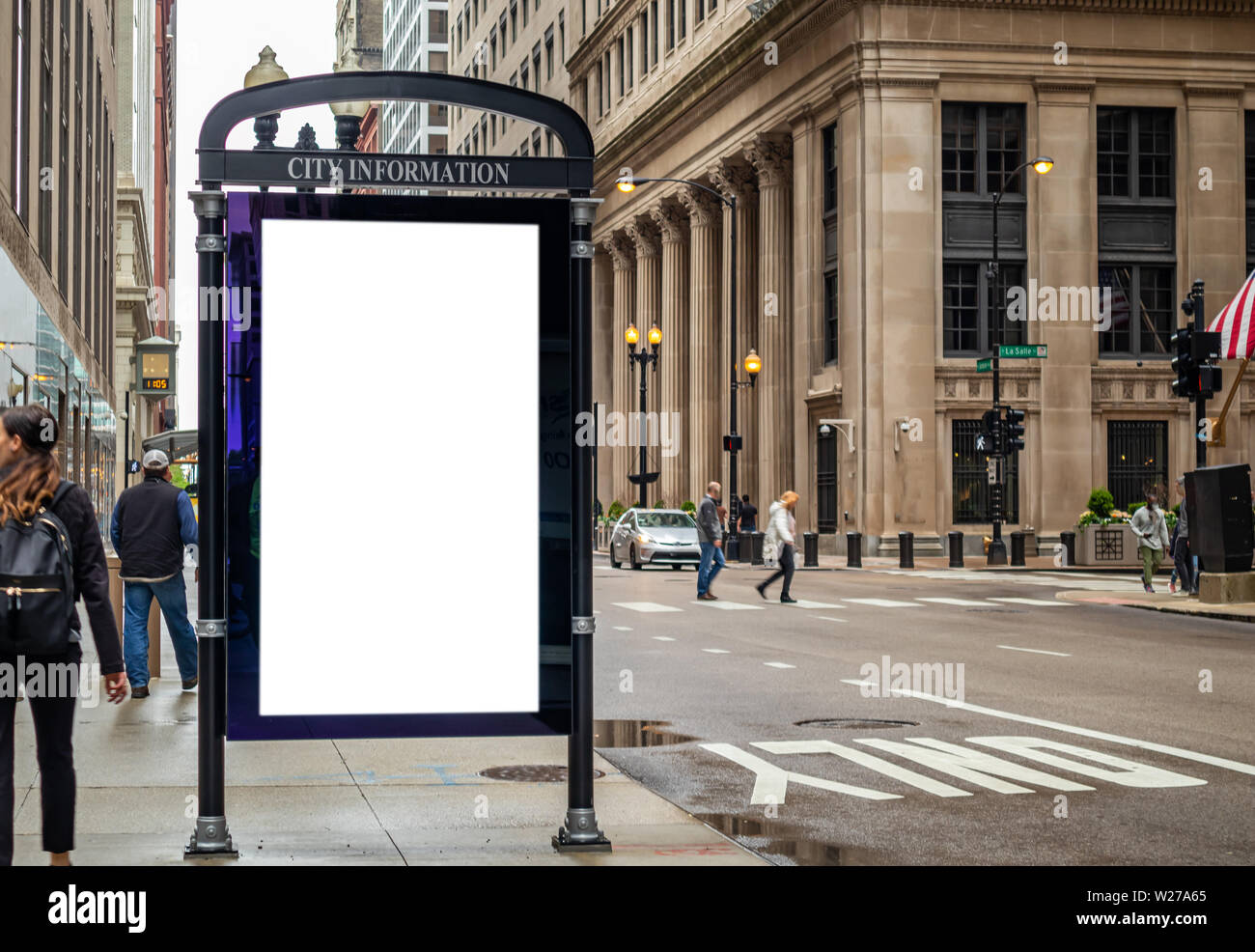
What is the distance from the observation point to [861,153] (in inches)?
1961

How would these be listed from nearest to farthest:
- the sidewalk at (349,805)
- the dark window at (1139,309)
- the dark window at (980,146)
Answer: the sidewalk at (349,805)
the dark window at (980,146)
the dark window at (1139,309)

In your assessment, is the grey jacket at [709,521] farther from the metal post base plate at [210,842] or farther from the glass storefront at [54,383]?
the metal post base plate at [210,842]

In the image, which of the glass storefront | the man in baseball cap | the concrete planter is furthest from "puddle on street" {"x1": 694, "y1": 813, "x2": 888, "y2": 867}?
the concrete planter

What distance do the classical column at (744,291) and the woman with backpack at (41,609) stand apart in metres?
55.3

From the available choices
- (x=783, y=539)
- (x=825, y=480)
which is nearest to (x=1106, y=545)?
(x=825, y=480)

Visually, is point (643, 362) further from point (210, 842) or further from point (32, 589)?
point (32, 589)

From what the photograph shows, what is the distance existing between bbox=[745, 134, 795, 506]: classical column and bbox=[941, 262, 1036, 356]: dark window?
904 centimetres

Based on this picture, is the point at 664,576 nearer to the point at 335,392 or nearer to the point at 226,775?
the point at 226,775

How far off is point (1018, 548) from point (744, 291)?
2511 centimetres

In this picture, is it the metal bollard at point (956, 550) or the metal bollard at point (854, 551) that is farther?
the metal bollard at point (854, 551)

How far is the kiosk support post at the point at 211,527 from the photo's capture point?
21.9 ft

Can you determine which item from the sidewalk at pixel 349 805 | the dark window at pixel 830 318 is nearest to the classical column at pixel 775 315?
the dark window at pixel 830 318

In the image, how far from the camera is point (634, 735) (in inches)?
455
